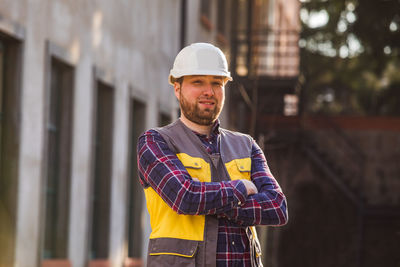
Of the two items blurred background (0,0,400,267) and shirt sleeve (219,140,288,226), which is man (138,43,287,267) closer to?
shirt sleeve (219,140,288,226)

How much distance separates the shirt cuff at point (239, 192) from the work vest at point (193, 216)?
10cm

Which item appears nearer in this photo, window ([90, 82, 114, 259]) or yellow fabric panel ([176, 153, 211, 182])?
yellow fabric panel ([176, 153, 211, 182])

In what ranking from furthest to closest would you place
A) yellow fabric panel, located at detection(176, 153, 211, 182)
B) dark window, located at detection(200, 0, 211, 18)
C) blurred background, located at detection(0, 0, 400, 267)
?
dark window, located at detection(200, 0, 211, 18)
blurred background, located at detection(0, 0, 400, 267)
yellow fabric panel, located at detection(176, 153, 211, 182)

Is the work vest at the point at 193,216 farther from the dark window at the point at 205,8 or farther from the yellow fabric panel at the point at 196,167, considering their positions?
the dark window at the point at 205,8

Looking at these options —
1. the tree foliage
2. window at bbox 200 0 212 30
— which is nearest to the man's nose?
the tree foliage

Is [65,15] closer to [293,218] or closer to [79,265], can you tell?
[79,265]

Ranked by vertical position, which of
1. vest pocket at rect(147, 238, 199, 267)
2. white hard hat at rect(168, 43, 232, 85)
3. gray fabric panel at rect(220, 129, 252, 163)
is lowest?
vest pocket at rect(147, 238, 199, 267)

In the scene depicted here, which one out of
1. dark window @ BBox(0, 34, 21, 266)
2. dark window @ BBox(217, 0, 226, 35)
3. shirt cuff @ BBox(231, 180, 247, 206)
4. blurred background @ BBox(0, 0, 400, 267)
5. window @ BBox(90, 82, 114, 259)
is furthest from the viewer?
dark window @ BBox(217, 0, 226, 35)

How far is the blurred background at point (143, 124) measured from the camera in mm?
11594

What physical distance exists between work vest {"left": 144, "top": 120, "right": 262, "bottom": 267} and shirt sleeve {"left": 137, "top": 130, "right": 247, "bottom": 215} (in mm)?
55

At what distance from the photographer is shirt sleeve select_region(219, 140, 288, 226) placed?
15.7 ft

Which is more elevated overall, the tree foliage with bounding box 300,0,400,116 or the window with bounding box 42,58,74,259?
the tree foliage with bounding box 300,0,400,116

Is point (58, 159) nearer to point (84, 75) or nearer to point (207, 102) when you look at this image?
point (84, 75)

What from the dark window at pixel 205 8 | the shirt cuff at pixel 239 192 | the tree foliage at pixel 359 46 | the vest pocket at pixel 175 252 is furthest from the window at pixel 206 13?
the vest pocket at pixel 175 252
